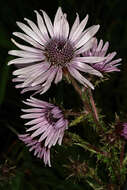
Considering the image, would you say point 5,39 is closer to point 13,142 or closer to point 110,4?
point 13,142

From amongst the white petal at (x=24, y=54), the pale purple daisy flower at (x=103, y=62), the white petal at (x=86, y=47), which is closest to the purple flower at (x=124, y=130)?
the pale purple daisy flower at (x=103, y=62)

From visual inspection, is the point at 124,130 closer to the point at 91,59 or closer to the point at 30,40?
the point at 91,59

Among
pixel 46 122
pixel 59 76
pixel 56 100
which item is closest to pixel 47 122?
pixel 46 122

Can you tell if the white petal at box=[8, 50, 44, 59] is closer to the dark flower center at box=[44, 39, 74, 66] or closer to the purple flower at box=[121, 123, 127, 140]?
the dark flower center at box=[44, 39, 74, 66]

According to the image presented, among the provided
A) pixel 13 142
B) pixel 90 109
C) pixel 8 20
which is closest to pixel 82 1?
pixel 8 20

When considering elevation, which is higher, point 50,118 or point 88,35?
point 88,35

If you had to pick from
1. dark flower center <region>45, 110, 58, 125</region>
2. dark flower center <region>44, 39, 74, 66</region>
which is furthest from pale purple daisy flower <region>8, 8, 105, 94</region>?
dark flower center <region>45, 110, 58, 125</region>
